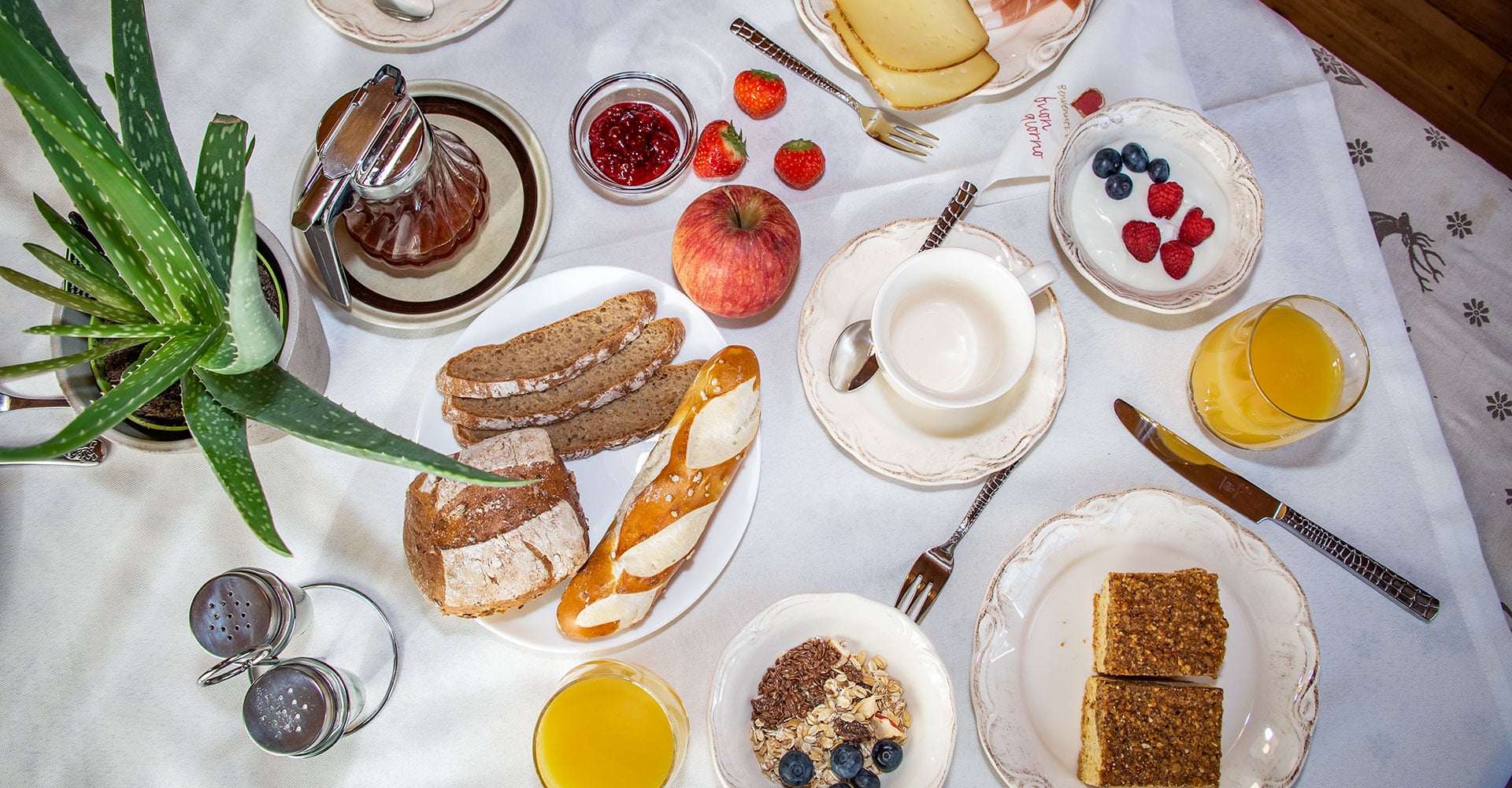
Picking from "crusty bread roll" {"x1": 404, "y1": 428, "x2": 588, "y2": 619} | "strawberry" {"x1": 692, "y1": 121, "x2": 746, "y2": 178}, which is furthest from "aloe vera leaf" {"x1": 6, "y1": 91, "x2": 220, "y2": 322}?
"strawberry" {"x1": 692, "y1": 121, "x2": 746, "y2": 178}

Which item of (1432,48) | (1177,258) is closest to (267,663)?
(1177,258)

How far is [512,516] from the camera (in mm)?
1257

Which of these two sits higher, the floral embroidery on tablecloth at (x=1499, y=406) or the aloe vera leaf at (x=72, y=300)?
the floral embroidery on tablecloth at (x=1499, y=406)

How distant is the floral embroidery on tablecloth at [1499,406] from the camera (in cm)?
150

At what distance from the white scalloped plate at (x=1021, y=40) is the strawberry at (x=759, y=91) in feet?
0.34

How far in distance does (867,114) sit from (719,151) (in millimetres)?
266

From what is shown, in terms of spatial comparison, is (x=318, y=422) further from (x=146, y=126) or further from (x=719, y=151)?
(x=719, y=151)

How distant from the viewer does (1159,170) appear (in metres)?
1.43

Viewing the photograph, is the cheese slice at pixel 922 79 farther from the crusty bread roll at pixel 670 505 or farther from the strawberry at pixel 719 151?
the crusty bread roll at pixel 670 505

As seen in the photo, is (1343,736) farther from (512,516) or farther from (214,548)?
(214,548)

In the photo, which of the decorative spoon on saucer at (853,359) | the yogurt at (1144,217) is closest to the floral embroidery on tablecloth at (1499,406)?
the yogurt at (1144,217)

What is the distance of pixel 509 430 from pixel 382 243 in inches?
13.8

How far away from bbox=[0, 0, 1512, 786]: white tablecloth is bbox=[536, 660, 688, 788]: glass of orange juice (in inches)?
3.0

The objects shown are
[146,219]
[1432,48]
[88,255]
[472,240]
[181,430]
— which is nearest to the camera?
[146,219]
